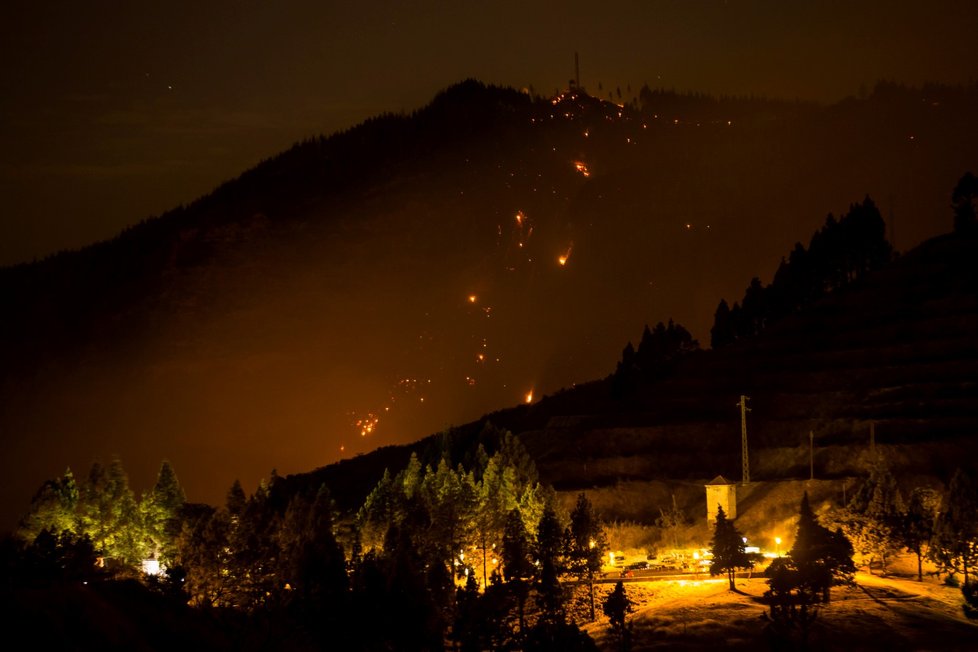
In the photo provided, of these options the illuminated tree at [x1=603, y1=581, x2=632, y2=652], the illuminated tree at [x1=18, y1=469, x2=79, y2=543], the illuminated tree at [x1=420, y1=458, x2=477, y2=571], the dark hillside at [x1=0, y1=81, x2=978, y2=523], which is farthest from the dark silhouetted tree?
the illuminated tree at [x1=18, y1=469, x2=79, y2=543]

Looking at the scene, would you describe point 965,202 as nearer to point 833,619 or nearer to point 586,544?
point 586,544

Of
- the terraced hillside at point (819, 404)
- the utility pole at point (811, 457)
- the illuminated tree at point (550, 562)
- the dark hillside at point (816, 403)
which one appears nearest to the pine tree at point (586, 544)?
the illuminated tree at point (550, 562)

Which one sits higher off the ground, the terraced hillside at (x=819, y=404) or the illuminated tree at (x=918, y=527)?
the terraced hillside at (x=819, y=404)

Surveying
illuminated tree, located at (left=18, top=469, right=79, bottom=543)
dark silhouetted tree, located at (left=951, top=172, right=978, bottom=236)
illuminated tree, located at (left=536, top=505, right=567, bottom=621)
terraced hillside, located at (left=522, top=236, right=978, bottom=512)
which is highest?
dark silhouetted tree, located at (left=951, top=172, right=978, bottom=236)

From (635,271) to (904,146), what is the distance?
6208 cm

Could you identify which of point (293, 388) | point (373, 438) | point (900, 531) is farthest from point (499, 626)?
point (293, 388)

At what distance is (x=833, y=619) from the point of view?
45250 millimetres

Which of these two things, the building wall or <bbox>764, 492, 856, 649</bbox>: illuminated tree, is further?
the building wall

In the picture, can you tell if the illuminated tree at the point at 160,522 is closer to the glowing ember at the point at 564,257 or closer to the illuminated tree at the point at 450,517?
the illuminated tree at the point at 450,517

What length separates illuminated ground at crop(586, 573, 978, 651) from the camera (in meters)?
43.1

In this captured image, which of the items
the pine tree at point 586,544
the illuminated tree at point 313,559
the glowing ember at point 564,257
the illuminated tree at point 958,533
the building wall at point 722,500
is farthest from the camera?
the glowing ember at point 564,257

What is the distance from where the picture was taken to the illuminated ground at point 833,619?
1695 inches

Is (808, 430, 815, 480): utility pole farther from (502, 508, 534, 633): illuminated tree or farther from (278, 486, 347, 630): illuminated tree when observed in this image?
(278, 486, 347, 630): illuminated tree

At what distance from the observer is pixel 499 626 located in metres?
44.8
